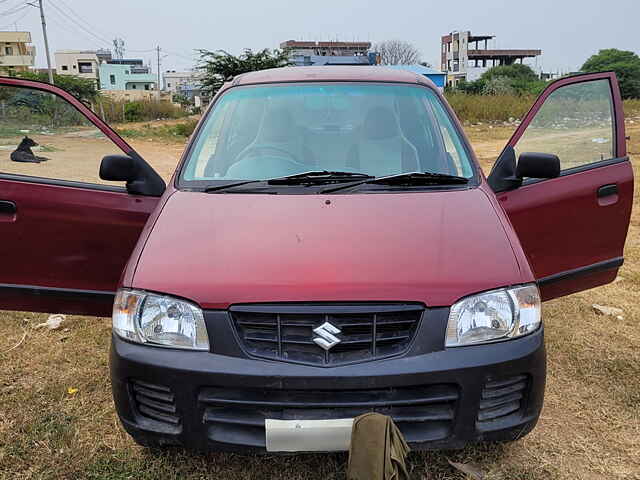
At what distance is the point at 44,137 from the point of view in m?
3.11

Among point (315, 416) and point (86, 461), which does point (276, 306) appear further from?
point (86, 461)

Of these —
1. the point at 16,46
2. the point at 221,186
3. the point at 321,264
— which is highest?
the point at 16,46

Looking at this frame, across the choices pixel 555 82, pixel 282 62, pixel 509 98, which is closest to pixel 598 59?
pixel 509 98

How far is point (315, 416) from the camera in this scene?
1.95 metres

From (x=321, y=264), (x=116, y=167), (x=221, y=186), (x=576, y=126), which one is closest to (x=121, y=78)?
(x=116, y=167)

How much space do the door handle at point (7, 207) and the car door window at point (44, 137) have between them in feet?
0.60

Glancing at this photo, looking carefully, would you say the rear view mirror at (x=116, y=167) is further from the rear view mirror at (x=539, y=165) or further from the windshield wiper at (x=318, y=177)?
the rear view mirror at (x=539, y=165)

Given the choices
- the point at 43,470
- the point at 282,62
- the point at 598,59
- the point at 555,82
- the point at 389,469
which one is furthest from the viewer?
the point at 598,59

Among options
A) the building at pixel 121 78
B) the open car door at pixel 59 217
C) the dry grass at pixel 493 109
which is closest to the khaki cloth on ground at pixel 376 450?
the open car door at pixel 59 217

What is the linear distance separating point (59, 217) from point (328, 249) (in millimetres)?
1504

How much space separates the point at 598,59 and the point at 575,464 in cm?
5585

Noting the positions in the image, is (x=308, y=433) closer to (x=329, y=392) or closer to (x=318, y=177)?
(x=329, y=392)

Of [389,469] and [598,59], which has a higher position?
[598,59]

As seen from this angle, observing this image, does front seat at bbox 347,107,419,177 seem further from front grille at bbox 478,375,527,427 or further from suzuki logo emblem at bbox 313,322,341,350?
front grille at bbox 478,375,527,427
